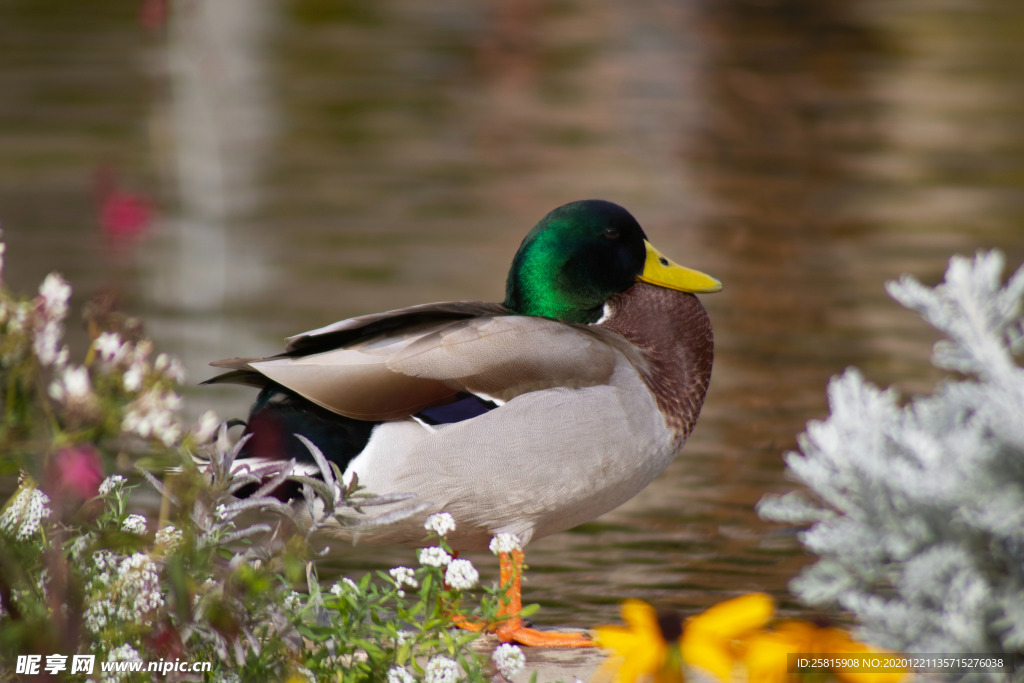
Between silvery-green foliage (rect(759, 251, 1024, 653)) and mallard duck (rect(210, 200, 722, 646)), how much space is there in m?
1.30

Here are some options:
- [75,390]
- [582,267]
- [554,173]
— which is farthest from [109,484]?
[554,173]

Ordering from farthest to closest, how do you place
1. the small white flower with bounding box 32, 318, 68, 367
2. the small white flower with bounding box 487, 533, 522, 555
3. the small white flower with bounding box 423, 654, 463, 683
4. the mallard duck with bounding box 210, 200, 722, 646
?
the mallard duck with bounding box 210, 200, 722, 646
the small white flower with bounding box 487, 533, 522, 555
the small white flower with bounding box 423, 654, 463, 683
the small white flower with bounding box 32, 318, 68, 367

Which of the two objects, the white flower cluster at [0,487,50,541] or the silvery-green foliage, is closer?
the silvery-green foliage

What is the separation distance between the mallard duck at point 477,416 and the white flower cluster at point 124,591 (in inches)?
25.7

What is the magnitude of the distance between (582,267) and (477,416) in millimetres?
634

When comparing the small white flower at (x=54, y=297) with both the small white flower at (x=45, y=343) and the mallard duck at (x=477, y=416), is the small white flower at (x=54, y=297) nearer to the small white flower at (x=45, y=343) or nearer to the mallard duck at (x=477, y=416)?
the small white flower at (x=45, y=343)

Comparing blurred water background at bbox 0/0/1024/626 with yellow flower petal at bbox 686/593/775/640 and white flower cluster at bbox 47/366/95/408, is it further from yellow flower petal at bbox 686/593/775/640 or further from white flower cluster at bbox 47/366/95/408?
yellow flower petal at bbox 686/593/775/640

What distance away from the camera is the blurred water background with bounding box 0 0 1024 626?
4.86 metres

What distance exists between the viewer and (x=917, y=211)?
8.86 meters

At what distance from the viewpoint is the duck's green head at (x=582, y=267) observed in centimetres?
356

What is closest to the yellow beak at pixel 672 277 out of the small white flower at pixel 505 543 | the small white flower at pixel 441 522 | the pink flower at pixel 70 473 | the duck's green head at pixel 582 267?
the duck's green head at pixel 582 267

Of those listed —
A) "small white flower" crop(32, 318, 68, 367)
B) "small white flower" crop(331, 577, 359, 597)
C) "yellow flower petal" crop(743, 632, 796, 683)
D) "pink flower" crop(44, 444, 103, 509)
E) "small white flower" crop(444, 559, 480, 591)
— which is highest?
"small white flower" crop(32, 318, 68, 367)

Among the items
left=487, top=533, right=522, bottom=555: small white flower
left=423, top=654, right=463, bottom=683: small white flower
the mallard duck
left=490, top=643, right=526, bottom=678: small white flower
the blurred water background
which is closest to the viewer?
left=423, top=654, right=463, bottom=683: small white flower

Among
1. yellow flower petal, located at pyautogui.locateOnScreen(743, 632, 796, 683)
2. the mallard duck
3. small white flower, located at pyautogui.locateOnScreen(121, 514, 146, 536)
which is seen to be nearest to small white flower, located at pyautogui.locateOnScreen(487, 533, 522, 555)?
the mallard duck
